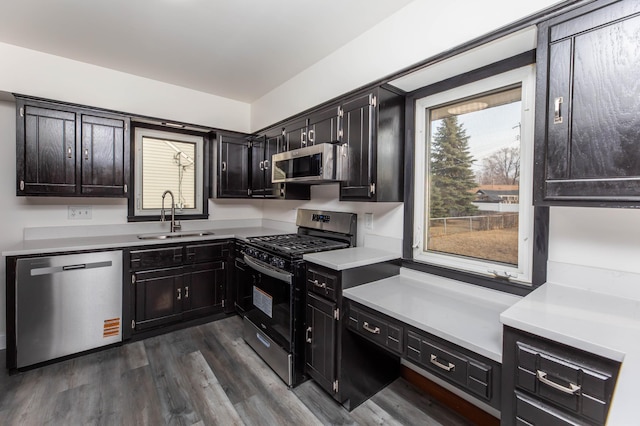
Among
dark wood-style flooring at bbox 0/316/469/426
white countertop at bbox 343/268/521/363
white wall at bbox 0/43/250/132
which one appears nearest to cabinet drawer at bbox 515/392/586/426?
white countertop at bbox 343/268/521/363

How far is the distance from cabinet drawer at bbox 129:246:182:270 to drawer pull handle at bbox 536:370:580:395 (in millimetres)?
2952

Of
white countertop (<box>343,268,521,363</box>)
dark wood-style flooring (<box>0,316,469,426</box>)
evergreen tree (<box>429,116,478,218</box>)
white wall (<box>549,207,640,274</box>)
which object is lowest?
dark wood-style flooring (<box>0,316,469,426</box>)

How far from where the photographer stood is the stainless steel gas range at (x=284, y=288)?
2.09 m

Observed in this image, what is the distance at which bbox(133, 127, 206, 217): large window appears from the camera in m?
3.26

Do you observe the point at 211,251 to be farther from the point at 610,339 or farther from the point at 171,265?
the point at 610,339

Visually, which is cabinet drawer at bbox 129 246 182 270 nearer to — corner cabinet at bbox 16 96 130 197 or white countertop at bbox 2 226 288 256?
white countertop at bbox 2 226 288 256

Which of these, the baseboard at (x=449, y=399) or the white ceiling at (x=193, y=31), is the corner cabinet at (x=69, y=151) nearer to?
the white ceiling at (x=193, y=31)

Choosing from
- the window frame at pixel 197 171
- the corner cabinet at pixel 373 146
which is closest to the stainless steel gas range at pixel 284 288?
the corner cabinet at pixel 373 146

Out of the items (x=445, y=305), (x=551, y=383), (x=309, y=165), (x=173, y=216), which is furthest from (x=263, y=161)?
(x=551, y=383)

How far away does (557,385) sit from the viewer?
98 cm

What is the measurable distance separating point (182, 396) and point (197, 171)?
8.45 feet

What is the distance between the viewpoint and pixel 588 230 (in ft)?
4.48

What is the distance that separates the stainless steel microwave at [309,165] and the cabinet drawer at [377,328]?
996 millimetres

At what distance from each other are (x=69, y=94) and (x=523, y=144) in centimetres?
398
